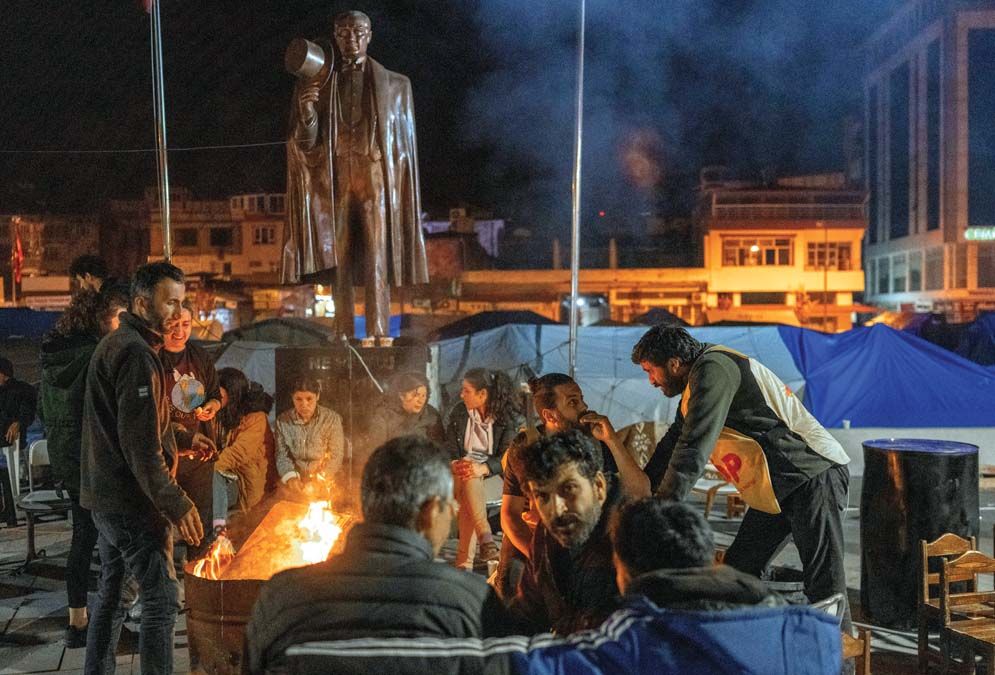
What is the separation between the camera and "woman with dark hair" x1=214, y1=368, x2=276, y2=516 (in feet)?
22.5

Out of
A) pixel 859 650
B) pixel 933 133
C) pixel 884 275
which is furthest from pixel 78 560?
pixel 884 275

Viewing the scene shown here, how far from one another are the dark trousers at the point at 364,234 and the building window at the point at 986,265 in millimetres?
49683

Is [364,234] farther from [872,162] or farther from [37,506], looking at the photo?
[872,162]

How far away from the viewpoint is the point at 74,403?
5203 mm

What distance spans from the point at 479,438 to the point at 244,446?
74.1 inches

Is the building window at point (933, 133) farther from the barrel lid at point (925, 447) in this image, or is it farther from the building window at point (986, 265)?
the barrel lid at point (925, 447)

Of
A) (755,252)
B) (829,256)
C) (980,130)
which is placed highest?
(980,130)

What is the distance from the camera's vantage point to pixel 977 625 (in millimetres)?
4871

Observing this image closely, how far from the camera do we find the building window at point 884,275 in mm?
59594

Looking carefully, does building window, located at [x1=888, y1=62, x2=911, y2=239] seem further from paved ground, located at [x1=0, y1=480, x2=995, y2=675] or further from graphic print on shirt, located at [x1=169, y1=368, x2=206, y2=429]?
graphic print on shirt, located at [x1=169, y1=368, x2=206, y2=429]

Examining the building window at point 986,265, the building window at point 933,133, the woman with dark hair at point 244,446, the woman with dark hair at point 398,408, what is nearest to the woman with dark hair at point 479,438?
the woman with dark hair at point 398,408

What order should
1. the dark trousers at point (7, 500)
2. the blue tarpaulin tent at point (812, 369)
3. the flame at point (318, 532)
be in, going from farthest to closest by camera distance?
the blue tarpaulin tent at point (812, 369), the dark trousers at point (7, 500), the flame at point (318, 532)

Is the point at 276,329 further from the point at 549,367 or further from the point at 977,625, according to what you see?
the point at 977,625

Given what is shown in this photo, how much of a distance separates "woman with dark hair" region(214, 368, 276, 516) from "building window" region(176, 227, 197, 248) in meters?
40.9
